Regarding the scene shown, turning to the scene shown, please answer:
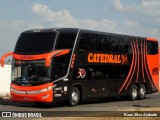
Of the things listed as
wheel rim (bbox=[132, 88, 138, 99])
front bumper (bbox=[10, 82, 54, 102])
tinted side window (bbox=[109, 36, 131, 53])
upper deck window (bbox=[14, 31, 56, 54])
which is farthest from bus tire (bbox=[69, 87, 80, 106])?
wheel rim (bbox=[132, 88, 138, 99])

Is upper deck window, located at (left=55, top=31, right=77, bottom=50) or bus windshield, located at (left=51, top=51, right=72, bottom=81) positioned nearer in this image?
bus windshield, located at (left=51, top=51, right=72, bottom=81)

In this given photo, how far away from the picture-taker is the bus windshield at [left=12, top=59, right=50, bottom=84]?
22.4 metres

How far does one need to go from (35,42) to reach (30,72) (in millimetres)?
1502

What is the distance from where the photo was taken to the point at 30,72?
897 inches

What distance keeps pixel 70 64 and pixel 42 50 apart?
1667 millimetres

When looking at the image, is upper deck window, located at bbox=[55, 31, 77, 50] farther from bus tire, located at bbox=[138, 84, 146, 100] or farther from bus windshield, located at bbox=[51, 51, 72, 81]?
bus tire, located at bbox=[138, 84, 146, 100]

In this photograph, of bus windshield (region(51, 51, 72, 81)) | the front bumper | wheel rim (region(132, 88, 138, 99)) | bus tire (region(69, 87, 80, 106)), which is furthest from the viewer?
wheel rim (region(132, 88, 138, 99))

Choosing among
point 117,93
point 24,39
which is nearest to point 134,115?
point 24,39

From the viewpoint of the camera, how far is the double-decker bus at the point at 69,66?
73.8ft

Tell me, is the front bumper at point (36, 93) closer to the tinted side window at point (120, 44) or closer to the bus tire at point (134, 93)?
the tinted side window at point (120, 44)

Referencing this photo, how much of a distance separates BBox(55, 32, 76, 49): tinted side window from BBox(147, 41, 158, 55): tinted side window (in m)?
9.13

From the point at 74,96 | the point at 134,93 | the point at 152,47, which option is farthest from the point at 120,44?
the point at 74,96

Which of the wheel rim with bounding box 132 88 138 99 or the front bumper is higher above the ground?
the front bumper

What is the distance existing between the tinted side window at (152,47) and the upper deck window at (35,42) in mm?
10323
